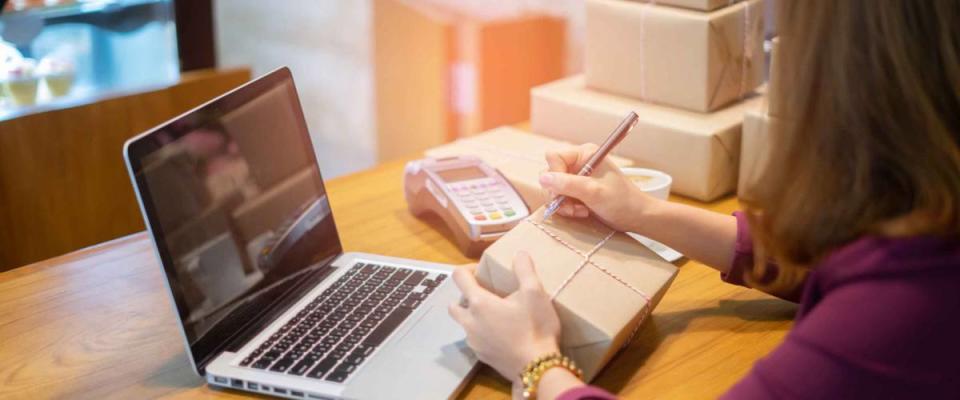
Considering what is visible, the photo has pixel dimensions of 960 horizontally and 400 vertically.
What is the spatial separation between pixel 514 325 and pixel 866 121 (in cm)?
35

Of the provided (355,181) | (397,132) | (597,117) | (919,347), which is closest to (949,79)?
(919,347)

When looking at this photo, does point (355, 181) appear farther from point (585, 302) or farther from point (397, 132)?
point (397, 132)

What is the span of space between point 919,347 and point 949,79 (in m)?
0.19

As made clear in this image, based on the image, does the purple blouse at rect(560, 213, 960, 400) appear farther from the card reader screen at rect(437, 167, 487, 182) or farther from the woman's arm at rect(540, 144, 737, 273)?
the card reader screen at rect(437, 167, 487, 182)

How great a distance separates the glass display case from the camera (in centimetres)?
230

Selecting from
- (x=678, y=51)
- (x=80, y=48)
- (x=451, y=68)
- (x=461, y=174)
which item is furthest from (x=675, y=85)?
(x=80, y=48)

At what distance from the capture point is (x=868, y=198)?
0.78 meters

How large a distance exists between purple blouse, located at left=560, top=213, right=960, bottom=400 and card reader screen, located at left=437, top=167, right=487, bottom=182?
690 millimetres

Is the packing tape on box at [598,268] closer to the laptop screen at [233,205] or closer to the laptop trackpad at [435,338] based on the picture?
the laptop trackpad at [435,338]

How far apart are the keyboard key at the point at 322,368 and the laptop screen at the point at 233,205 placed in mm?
107

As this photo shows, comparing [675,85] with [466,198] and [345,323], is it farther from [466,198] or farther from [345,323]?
[345,323]

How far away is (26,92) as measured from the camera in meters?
2.28

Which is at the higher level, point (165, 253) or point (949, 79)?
point (949, 79)

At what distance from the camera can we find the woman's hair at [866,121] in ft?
2.47
